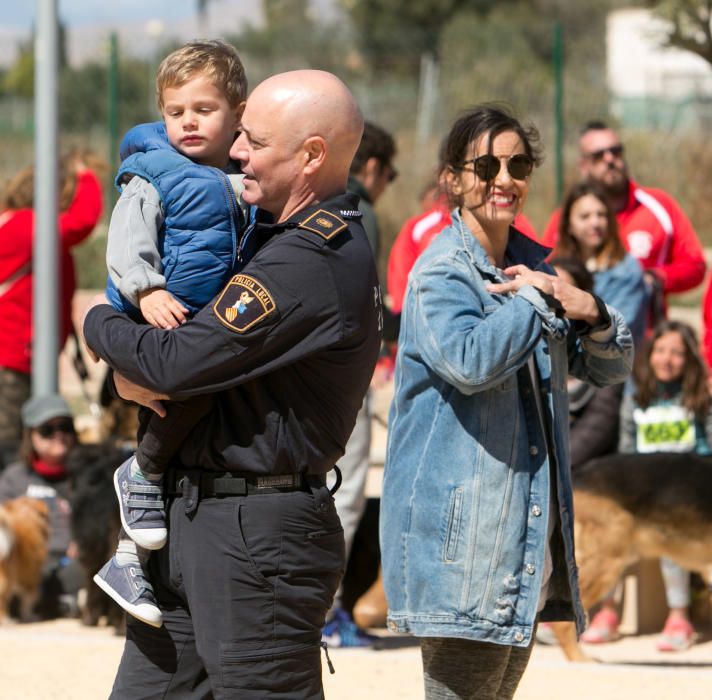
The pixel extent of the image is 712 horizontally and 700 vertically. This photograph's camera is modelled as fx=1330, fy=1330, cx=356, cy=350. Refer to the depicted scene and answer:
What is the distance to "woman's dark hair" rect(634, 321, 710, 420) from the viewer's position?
6.33 meters

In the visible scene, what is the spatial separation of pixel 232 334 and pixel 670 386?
410cm

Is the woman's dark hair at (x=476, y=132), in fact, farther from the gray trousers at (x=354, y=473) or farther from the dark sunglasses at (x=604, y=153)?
the dark sunglasses at (x=604, y=153)

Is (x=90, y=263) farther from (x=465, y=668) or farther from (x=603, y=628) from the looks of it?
(x=465, y=668)

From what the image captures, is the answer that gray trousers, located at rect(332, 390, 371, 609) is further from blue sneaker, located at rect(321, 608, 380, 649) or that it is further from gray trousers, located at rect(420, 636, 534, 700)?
gray trousers, located at rect(420, 636, 534, 700)

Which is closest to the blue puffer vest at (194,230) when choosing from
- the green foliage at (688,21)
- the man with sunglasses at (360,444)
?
the man with sunglasses at (360,444)

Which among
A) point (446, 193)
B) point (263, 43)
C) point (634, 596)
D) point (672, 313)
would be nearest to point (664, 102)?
point (672, 313)

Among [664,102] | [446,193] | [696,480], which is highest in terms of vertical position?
[664,102]

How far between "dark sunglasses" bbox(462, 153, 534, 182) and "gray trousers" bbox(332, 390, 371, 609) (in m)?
2.29

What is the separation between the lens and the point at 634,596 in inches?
277

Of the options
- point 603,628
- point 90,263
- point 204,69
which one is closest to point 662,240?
point 603,628

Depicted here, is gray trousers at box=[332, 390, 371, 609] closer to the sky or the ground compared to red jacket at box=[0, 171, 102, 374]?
closer to the ground

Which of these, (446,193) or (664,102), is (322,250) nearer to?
(446,193)

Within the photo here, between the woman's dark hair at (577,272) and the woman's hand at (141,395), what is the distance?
338cm

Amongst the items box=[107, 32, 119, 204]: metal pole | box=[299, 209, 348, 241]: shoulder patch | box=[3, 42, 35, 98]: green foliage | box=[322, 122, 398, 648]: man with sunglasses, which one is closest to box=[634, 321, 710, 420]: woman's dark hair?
box=[322, 122, 398, 648]: man with sunglasses
